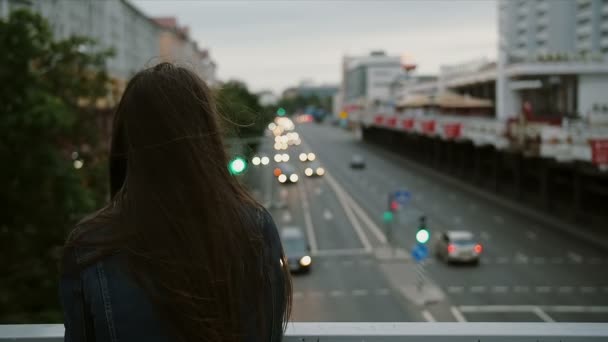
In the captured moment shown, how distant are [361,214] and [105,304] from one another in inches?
1623

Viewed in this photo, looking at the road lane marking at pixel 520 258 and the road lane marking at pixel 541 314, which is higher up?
the road lane marking at pixel 541 314

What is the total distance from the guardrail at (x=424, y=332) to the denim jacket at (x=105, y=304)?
0.61 metres

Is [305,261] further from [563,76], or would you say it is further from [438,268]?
[563,76]

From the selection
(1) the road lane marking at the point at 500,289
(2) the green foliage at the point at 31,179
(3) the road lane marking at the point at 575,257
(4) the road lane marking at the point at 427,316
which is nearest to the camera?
(2) the green foliage at the point at 31,179

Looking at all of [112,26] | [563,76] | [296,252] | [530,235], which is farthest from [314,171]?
[296,252]

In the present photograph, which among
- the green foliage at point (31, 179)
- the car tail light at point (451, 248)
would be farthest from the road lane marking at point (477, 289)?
the green foliage at point (31, 179)

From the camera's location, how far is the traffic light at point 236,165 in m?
1.88

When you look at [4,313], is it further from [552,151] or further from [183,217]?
[552,151]

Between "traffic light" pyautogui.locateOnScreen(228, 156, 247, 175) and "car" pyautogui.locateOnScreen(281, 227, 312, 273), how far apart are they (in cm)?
2304

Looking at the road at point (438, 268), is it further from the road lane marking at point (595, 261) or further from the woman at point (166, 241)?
the woman at point (166, 241)

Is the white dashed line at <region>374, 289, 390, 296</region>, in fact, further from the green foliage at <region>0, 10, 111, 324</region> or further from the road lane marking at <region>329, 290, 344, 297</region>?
the green foliage at <region>0, 10, 111, 324</region>

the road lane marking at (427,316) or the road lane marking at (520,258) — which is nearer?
the road lane marking at (427,316)

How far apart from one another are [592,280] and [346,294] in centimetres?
820

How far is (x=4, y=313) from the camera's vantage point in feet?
42.4
